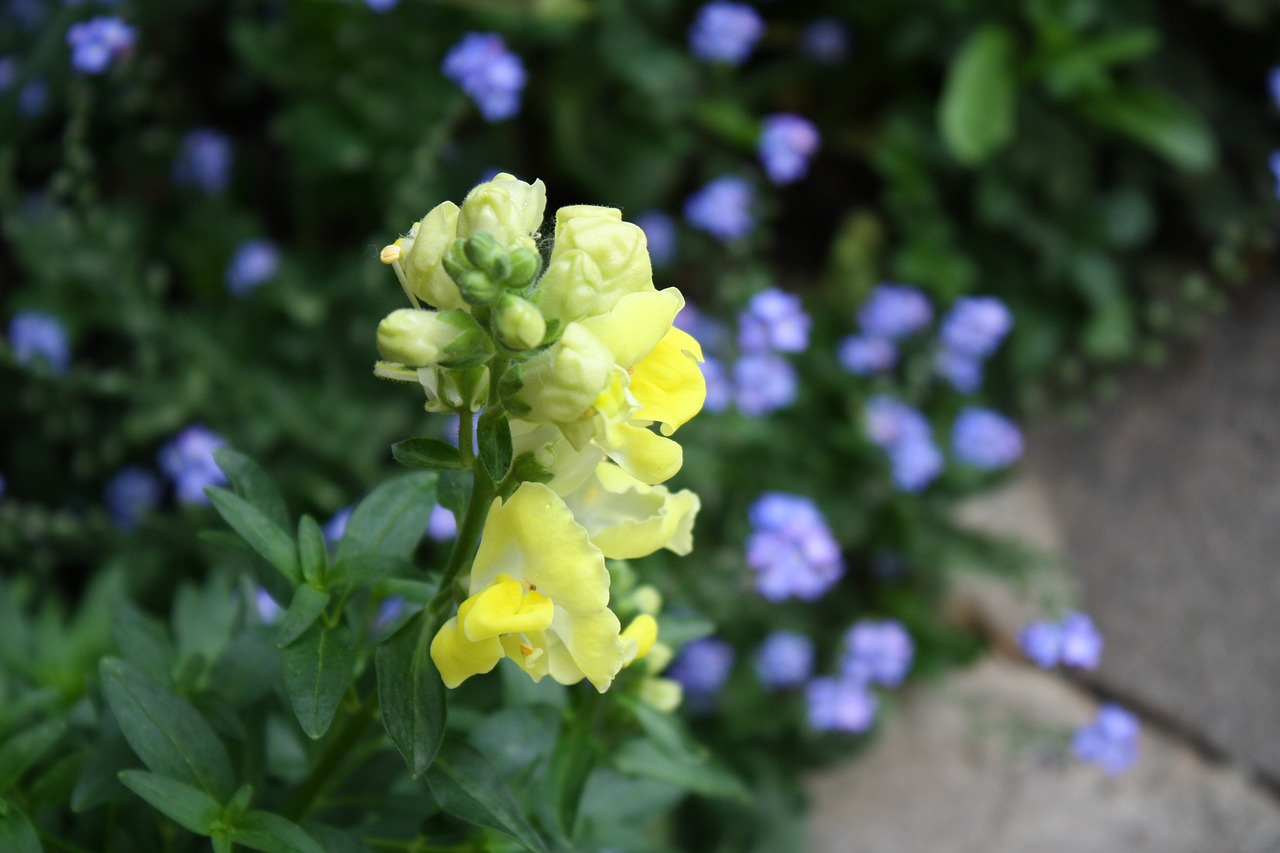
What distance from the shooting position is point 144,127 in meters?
3.19

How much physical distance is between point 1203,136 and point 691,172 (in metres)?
1.43

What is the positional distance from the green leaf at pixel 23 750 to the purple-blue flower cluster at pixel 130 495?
4.60ft

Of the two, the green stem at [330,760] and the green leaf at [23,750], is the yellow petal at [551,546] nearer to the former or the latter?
the green stem at [330,760]

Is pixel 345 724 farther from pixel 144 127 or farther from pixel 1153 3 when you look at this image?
pixel 1153 3

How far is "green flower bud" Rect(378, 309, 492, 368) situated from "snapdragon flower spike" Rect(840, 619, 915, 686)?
66.7 inches

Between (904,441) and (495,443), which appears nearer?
(495,443)

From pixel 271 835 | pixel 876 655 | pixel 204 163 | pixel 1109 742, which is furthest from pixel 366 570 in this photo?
pixel 204 163

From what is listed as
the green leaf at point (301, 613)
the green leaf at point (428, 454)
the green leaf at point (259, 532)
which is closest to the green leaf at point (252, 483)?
the green leaf at point (259, 532)

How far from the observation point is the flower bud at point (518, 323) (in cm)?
96

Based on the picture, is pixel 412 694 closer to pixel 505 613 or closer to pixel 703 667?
pixel 505 613

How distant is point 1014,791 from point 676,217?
1.87 meters

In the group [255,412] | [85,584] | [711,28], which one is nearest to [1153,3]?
[711,28]

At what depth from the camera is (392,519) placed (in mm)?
1337

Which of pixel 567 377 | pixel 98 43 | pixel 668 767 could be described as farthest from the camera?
pixel 98 43
